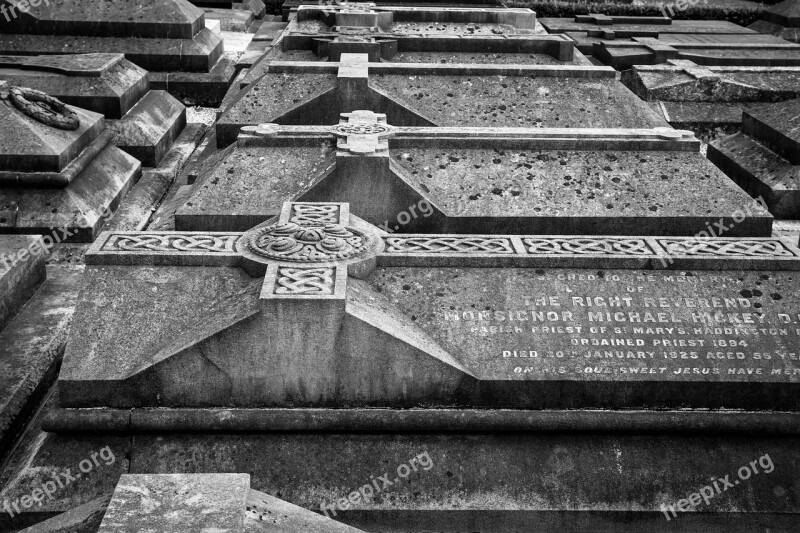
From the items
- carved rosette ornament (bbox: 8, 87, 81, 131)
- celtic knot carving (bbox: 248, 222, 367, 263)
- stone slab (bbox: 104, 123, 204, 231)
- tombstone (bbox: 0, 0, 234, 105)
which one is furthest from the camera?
tombstone (bbox: 0, 0, 234, 105)

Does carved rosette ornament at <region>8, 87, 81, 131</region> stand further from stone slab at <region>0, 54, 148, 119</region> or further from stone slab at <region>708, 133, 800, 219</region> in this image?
stone slab at <region>708, 133, 800, 219</region>

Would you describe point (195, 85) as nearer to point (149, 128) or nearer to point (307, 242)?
point (149, 128)

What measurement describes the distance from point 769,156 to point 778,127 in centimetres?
29

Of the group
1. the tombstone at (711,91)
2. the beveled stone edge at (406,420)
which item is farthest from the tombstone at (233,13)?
the beveled stone edge at (406,420)

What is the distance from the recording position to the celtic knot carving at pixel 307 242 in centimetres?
481

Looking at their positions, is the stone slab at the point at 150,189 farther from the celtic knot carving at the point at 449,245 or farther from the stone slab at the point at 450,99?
the celtic knot carving at the point at 449,245

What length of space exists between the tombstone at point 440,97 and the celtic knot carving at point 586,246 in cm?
276

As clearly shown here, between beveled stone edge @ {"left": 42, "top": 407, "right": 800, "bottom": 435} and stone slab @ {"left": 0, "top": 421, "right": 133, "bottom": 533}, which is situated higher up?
beveled stone edge @ {"left": 42, "top": 407, "right": 800, "bottom": 435}

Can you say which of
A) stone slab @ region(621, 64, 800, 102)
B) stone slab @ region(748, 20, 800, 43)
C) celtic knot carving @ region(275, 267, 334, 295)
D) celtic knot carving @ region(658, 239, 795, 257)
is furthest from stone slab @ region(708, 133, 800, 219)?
stone slab @ region(748, 20, 800, 43)

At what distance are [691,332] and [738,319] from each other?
0.28 m

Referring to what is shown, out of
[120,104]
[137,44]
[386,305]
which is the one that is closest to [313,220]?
[386,305]

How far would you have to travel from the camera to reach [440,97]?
809 cm

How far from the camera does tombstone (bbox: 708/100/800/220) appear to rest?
8.31 m

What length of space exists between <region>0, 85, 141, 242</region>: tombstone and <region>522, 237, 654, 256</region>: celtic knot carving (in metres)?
4.03
